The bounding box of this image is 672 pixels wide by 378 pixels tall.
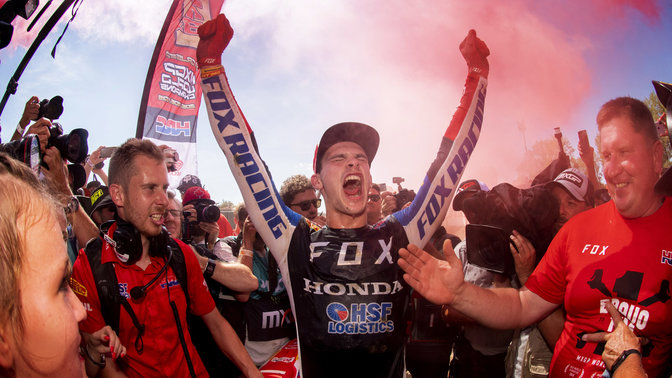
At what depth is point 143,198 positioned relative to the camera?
8.09 feet

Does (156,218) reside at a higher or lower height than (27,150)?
lower

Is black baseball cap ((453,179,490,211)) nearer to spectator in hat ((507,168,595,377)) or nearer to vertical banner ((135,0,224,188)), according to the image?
spectator in hat ((507,168,595,377))

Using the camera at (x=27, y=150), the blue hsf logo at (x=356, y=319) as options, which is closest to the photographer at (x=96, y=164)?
the camera at (x=27, y=150)

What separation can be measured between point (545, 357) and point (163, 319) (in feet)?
9.21

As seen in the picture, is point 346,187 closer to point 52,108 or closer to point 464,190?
point 464,190

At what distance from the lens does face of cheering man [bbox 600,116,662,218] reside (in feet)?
7.05

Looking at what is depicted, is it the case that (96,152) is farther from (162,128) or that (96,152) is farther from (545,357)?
(545,357)

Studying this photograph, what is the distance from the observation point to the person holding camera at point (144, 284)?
2.15m

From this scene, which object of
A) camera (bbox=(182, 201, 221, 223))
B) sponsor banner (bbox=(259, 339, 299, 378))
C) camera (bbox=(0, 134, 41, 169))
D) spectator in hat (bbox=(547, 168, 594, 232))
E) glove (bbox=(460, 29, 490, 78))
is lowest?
sponsor banner (bbox=(259, 339, 299, 378))

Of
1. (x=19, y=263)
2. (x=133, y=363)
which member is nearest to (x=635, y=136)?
(x=19, y=263)

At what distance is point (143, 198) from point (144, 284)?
0.58 m

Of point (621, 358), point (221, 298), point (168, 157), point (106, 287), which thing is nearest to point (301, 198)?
point (221, 298)

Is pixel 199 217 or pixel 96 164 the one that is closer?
pixel 199 217

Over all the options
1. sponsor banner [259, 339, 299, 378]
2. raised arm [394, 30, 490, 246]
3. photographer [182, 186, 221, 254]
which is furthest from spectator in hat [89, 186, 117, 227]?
raised arm [394, 30, 490, 246]
